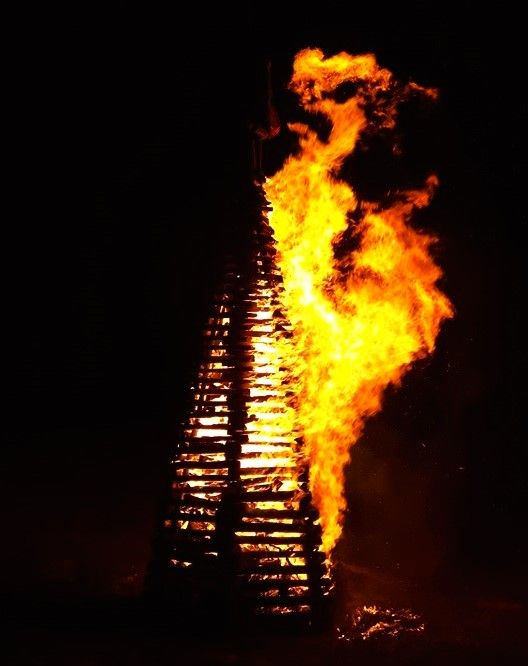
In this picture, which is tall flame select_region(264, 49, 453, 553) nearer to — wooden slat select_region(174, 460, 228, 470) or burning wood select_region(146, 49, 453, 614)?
burning wood select_region(146, 49, 453, 614)

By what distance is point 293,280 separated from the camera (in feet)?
27.8

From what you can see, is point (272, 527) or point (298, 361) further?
point (298, 361)

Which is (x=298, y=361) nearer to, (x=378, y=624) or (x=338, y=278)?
(x=338, y=278)

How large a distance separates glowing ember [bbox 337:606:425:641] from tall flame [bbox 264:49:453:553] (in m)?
0.94

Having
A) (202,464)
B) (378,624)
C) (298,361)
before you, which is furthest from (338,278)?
(378,624)

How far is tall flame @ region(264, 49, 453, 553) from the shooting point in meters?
8.21

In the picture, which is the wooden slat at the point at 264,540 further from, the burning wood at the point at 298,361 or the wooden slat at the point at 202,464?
the wooden slat at the point at 202,464

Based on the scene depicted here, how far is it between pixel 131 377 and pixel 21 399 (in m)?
2.48

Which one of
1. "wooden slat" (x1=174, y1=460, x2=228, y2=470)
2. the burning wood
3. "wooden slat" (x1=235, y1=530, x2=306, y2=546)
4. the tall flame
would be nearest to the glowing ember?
the burning wood

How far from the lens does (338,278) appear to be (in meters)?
9.55

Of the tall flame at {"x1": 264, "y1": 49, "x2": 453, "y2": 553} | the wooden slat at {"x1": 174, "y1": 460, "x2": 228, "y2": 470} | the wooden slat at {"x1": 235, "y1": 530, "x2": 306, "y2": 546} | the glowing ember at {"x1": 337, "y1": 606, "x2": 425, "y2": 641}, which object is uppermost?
the tall flame at {"x1": 264, "y1": 49, "x2": 453, "y2": 553}

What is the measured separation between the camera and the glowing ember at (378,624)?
6.91 m

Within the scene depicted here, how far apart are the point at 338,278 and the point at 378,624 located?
466 centimetres

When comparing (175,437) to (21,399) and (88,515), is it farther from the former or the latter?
(21,399)
